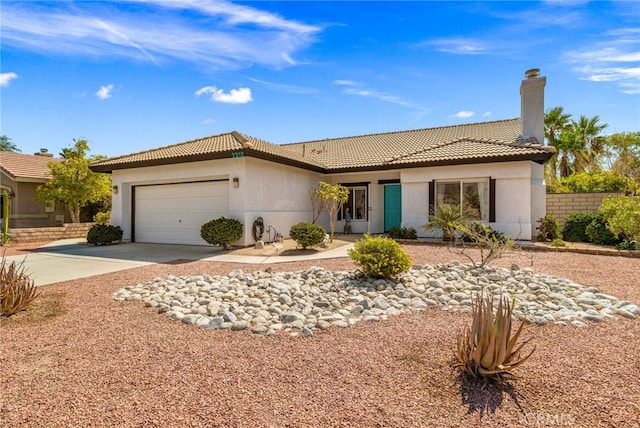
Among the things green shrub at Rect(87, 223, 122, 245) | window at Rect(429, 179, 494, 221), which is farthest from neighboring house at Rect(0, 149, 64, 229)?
window at Rect(429, 179, 494, 221)

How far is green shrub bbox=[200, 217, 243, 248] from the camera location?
1122 centimetres

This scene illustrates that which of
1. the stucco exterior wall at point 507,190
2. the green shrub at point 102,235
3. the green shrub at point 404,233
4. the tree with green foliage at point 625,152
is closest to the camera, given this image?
the stucco exterior wall at point 507,190

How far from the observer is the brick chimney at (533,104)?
14.8 metres

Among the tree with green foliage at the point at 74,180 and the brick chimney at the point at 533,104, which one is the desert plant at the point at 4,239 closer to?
the tree with green foliage at the point at 74,180

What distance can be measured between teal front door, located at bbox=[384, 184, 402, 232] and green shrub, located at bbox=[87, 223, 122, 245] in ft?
37.7

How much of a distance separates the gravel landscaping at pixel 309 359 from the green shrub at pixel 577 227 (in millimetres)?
7367

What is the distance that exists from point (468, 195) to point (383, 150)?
578 cm

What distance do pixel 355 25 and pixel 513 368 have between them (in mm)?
9304

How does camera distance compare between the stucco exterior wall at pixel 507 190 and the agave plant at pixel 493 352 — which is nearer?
the agave plant at pixel 493 352

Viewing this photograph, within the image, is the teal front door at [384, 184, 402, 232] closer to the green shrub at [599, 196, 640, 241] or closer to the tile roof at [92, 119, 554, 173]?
the tile roof at [92, 119, 554, 173]

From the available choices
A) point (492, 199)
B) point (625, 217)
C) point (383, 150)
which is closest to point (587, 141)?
point (383, 150)

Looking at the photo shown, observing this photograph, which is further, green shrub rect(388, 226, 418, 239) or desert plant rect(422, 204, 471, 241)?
green shrub rect(388, 226, 418, 239)

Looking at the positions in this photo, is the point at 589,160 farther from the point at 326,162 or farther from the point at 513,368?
the point at 513,368

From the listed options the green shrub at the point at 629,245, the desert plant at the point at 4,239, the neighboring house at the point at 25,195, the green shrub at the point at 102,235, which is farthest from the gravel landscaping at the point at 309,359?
the neighboring house at the point at 25,195
